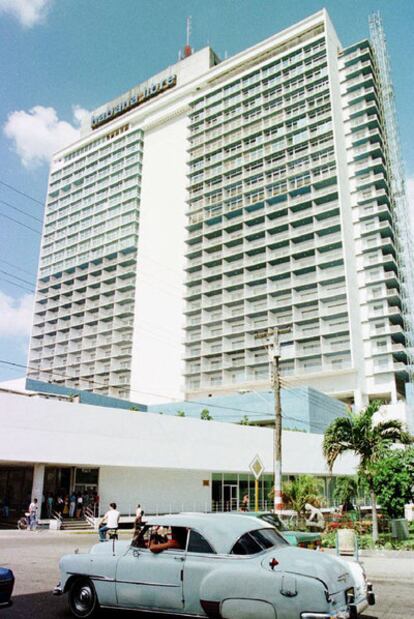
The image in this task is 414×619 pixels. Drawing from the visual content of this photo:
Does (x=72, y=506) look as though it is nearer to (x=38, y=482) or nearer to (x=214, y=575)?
(x=38, y=482)

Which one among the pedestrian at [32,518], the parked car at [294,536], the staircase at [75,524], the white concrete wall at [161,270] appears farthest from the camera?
the white concrete wall at [161,270]

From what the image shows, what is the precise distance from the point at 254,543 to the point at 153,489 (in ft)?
105

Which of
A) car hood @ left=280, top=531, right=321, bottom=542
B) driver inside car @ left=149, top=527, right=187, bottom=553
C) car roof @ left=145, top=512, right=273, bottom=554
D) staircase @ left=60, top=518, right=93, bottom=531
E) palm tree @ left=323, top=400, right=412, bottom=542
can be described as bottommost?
staircase @ left=60, top=518, right=93, bottom=531

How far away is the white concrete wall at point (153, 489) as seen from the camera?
114 ft

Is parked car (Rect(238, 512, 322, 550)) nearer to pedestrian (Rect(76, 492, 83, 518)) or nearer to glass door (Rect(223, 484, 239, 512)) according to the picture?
pedestrian (Rect(76, 492, 83, 518))

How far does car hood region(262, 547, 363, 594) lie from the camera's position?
615 centimetres

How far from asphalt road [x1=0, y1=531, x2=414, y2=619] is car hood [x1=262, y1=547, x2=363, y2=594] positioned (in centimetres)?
189

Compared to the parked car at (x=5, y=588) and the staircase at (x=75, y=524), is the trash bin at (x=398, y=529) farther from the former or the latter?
the staircase at (x=75, y=524)

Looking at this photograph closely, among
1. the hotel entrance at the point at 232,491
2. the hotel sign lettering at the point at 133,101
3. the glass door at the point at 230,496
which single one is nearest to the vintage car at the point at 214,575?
the hotel entrance at the point at 232,491

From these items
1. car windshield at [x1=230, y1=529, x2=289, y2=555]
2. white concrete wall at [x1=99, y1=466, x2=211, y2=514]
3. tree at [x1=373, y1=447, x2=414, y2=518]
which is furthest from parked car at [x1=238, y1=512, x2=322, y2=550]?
white concrete wall at [x1=99, y1=466, x2=211, y2=514]

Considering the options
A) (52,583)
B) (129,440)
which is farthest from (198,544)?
(129,440)

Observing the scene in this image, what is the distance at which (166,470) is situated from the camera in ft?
124

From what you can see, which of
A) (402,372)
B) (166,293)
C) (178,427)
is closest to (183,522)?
(178,427)

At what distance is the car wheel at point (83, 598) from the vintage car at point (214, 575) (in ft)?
0.04
